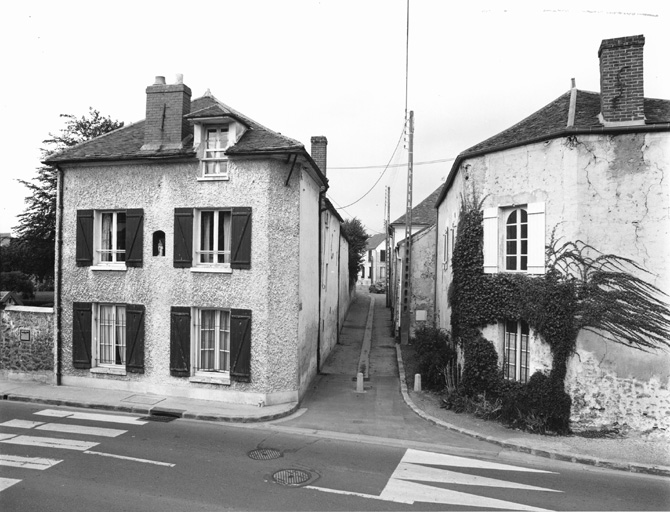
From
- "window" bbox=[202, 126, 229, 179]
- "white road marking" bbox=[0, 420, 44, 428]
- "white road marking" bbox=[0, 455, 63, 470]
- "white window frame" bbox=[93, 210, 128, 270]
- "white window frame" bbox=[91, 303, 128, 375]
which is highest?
"window" bbox=[202, 126, 229, 179]

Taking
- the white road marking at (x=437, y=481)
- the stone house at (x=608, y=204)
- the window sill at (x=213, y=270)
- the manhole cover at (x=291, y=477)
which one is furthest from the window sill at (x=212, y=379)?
the stone house at (x=608, y=204)

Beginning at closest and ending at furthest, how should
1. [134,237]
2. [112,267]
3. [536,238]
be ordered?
[536,238]
[134,237]
[112,267]

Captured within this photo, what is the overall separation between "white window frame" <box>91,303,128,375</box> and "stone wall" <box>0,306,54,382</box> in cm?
150

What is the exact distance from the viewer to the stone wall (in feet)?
42.2

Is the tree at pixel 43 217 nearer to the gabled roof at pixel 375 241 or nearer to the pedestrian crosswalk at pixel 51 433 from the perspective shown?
the pedestrian crosswalk at pixel 51 433

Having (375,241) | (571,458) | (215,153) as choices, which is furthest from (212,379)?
(375,241)

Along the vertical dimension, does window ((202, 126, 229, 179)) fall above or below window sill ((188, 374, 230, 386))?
Result: above

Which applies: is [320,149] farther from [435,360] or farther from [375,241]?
[375,241]

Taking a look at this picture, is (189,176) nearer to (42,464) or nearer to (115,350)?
(115,350)

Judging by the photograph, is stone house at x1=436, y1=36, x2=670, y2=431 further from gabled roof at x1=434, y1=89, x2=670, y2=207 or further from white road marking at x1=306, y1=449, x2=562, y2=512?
white road marking at x1=306, y1=449, x2=562, y2=512

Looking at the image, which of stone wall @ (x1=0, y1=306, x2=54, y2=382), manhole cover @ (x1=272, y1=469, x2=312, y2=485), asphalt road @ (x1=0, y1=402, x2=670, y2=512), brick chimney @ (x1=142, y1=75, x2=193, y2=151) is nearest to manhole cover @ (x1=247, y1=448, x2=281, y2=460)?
asphalt road @ (x1=0, y1=402, x2=670, y2=512)

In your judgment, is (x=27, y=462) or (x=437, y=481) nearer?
(x=437, y=481)

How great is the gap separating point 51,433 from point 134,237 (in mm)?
5342

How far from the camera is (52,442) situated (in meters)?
8.30
